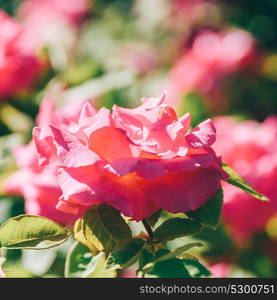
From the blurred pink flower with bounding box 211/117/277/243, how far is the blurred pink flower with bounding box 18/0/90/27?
4.10 ft

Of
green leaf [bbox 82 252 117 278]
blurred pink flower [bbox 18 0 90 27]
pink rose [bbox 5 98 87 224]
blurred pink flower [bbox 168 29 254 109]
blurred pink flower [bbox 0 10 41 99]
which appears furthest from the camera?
blurred pink flower [bbox 18 0 90 27]

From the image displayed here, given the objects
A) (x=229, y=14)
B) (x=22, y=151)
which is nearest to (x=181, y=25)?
(x=229, y=14)

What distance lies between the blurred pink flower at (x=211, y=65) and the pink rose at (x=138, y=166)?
2.98ft

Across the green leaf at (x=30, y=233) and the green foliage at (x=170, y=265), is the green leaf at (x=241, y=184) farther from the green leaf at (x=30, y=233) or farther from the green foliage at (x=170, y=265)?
the green leaf at (x=30, y=233)

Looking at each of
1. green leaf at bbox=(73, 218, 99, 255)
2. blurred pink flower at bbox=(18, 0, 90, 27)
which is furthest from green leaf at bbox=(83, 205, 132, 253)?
blurred pink flower at bbox=(18, 0, 90, 27)

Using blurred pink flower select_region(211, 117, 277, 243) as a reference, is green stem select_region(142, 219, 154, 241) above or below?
above

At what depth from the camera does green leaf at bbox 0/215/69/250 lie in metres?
0.69

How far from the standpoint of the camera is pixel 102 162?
0.68m

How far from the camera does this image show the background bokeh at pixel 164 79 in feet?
3.64

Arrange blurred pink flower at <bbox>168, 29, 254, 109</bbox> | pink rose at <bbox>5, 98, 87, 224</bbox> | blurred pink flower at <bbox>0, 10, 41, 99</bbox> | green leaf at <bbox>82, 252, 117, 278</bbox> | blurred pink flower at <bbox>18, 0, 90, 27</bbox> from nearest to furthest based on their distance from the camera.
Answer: green leaf at <bbox>82, 252, 117, 278</bbox>, pink rose at <bbox>5, 98, 87, 224</bbox>, blurred pink flower at <bbox>0, 10, 41, 99</bbox>, blurred pink flower at <bbox>168, 29, 254, 109</bbox>, blurred pink flower at <bbox>18, 0, 90, 27</bbox>

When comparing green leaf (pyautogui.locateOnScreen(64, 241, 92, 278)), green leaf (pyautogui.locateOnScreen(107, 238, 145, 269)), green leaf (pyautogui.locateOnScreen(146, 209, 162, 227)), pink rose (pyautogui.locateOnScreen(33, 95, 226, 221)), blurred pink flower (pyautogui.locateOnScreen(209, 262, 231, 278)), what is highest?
pink rose (pyautogui.locateOnScreen(33, 95, 226, 221))

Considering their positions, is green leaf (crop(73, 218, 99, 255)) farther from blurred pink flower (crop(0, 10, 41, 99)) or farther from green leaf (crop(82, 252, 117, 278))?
blurred pink flower (crop(0, 10, 41, 99))

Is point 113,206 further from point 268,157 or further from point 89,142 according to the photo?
point 268,157

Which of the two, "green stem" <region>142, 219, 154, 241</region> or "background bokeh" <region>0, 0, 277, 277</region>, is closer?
"green stem" <region>142, 219, 154, 241</region>
